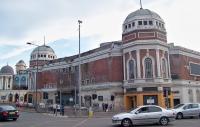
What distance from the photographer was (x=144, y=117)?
20.5 meters

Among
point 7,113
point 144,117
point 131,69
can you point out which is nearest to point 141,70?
point 131,69

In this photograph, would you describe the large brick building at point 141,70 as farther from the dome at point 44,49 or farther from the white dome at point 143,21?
the dome at point 44,49

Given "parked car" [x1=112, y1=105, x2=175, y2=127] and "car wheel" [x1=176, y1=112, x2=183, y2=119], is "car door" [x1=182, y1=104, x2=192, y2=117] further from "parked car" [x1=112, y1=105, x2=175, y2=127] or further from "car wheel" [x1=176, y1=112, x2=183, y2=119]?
"parked car" [x1=112, y1=105, x2=175, y2=127]

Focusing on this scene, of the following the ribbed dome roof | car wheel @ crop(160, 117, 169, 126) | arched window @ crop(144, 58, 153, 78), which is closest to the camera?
car wheel @ crop(160, 117, 169, 126)

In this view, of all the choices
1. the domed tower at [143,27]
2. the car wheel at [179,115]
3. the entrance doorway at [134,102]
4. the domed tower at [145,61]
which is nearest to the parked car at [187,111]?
the car wheel at [179,115]

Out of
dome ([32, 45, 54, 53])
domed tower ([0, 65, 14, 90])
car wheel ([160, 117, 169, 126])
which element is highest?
dome ([32, 45, 54, 53])

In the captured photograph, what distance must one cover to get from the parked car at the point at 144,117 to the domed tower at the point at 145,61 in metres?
27.7

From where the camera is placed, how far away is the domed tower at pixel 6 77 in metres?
116

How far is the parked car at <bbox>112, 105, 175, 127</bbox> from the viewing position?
20.4m

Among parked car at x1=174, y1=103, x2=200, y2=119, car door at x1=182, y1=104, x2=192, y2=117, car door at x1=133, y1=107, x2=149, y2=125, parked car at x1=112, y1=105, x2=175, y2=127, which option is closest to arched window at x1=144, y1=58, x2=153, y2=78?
parked car at x1=174, y1=103, x2=200, y2=119

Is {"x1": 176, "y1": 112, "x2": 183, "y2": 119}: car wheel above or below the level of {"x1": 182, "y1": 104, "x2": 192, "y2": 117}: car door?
below

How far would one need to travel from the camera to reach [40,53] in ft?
288

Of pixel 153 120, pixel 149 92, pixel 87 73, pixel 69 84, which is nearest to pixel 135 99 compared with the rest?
pixel 149 92

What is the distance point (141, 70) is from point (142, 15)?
32.5 feet
